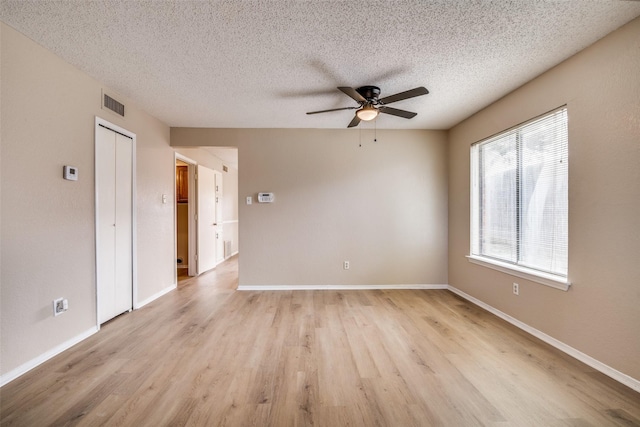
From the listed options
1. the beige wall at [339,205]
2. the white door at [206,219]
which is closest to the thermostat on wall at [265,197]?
the beige wall at [339,205]

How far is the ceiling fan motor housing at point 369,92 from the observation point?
2.63 m

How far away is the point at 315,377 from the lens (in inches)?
74.0

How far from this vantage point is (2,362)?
1779 millimetres

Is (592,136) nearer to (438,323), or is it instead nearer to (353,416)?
(438,323)

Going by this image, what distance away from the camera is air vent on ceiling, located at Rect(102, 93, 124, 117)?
2717mm

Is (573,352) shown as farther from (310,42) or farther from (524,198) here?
(310,42)

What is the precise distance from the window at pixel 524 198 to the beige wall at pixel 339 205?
0.73 meters

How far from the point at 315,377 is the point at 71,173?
2716 mm

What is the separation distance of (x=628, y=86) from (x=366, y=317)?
288 centimetres

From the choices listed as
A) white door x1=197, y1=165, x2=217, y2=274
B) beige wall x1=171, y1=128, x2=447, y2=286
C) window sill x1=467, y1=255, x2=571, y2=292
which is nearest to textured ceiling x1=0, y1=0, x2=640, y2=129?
beige wall x1=171, y1=128, x2=447, y2=286

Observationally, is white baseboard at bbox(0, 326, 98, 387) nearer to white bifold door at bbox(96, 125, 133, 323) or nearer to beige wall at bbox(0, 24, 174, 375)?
beige wall at bbox(0, 24, 174, 375)

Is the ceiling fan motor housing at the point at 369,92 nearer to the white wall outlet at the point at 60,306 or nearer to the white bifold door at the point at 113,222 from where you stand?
the white bifold door at the point at 113,222

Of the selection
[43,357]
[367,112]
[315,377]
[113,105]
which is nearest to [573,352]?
[315,377]

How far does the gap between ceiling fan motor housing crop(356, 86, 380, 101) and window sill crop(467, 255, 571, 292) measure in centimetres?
235
